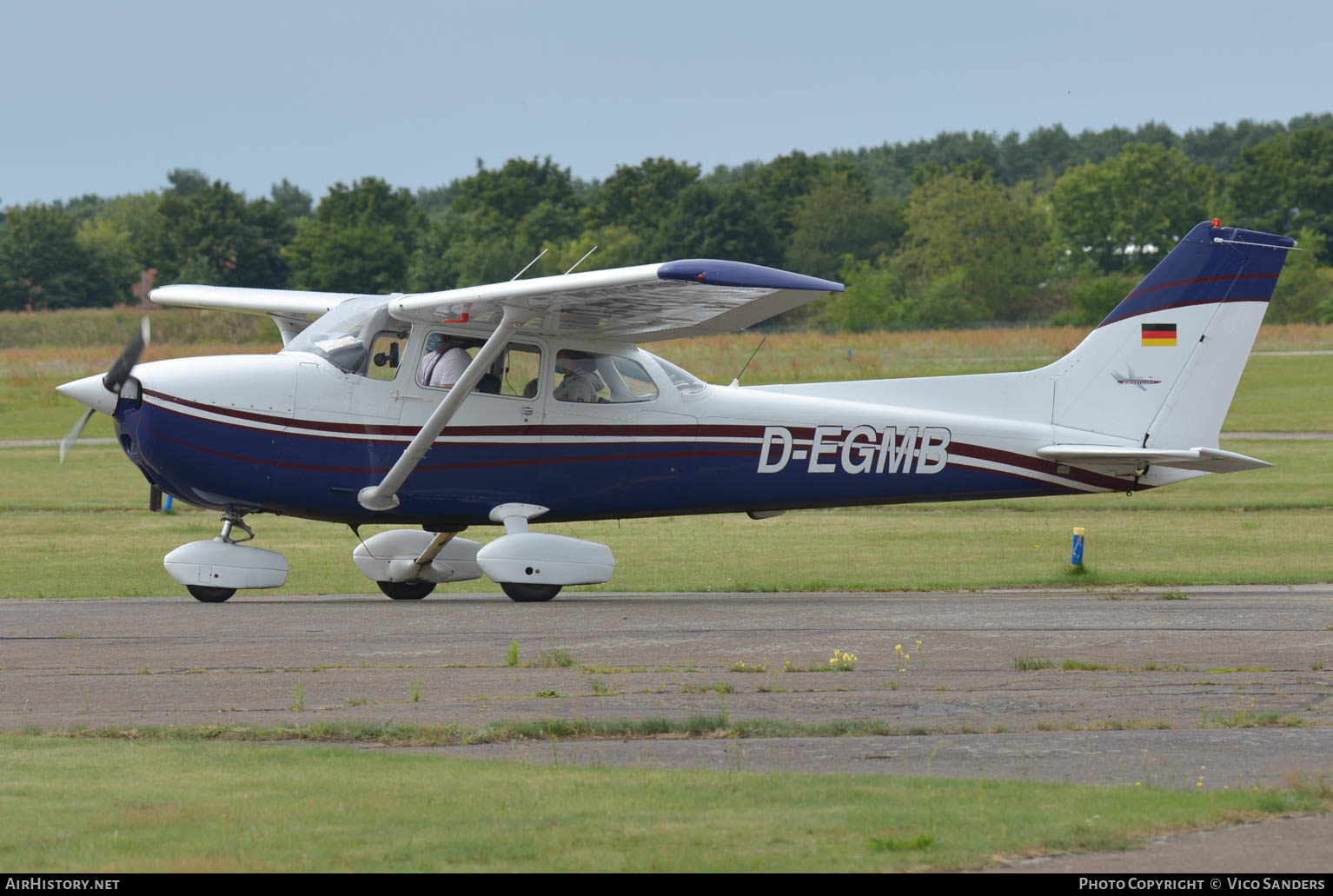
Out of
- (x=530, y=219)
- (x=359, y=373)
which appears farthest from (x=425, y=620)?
(x=530, y=219)

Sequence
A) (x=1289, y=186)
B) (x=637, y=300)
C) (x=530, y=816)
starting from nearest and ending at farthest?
(x=530, y=816) < (x=637, y=300) < (x=1289, y=186)

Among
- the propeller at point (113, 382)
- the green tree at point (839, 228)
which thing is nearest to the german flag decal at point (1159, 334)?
the propeller at point (113, 382)

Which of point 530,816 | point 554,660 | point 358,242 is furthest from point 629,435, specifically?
point 358,242

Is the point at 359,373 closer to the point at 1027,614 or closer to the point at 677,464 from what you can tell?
the point at 677,464

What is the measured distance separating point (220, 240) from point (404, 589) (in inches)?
3020

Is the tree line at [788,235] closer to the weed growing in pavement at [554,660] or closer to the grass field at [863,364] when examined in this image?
the grass field at [863,364]

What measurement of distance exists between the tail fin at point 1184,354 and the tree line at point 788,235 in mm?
59102

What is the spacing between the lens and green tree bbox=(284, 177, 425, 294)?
7919 cm

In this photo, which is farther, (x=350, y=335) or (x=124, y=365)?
(x=350, y=335)

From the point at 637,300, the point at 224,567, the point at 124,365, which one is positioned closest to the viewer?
the point at 637,300

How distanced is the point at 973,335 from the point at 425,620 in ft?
175

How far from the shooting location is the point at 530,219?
8862cm

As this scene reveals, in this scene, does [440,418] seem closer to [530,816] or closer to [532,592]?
[532,592]

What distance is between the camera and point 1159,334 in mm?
14586
